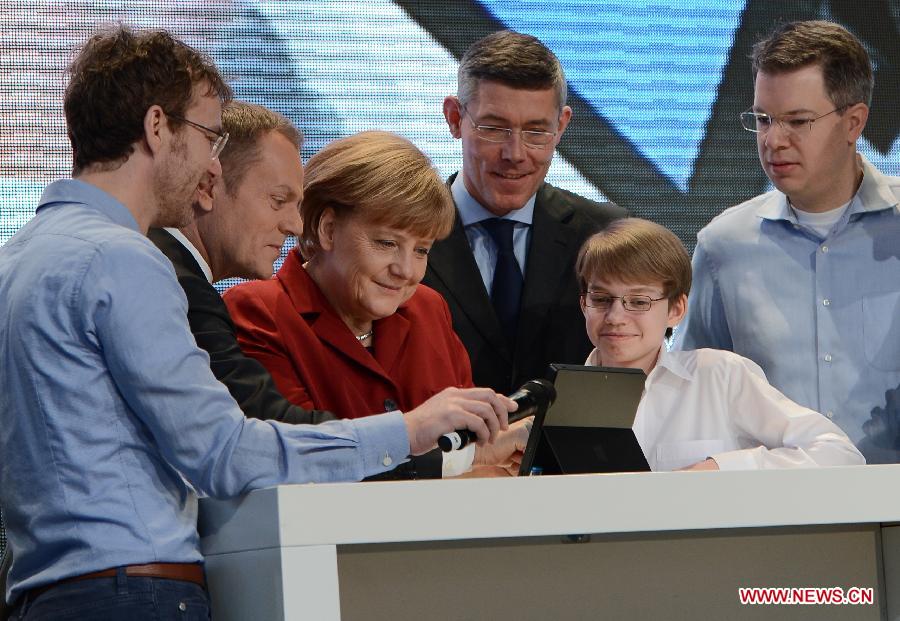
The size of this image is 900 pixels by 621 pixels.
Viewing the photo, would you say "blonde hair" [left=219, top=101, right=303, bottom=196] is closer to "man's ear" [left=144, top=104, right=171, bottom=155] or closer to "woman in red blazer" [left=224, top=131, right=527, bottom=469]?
"woman in red blazer" [left=224, top=131, right=527, bottom=469]

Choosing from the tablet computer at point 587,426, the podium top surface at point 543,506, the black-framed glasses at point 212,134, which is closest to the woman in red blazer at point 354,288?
the tablet computer at point 587,426

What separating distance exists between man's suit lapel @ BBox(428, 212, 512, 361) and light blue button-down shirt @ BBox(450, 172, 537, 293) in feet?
0.20

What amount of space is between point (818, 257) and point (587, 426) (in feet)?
4.34

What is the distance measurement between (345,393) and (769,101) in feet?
4.59

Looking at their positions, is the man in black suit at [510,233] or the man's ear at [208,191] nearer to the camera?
the man's ear at [208,191]

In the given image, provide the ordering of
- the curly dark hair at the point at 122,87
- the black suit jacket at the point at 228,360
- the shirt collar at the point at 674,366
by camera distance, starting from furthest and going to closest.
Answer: the shirt collar at the point at 674,366 → the black suit jacket at the point at 228,360 → the curly dark hair at the point at 122,87

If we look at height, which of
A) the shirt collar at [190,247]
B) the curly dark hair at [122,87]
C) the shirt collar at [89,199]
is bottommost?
the shirt collar at [190,247]

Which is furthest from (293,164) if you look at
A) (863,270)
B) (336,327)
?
(863,270)

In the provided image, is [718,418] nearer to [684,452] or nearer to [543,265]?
[684,452]

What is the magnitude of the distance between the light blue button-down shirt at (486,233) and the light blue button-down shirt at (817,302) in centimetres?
45

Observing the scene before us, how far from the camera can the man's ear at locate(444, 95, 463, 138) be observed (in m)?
3.15

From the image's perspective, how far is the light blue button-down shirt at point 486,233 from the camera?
3041 millimetres

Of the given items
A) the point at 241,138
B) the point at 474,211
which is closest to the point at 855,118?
the point at 474,211

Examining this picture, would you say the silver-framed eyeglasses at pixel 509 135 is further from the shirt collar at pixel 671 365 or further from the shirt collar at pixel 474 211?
the shirt collar at pixel 671 365
